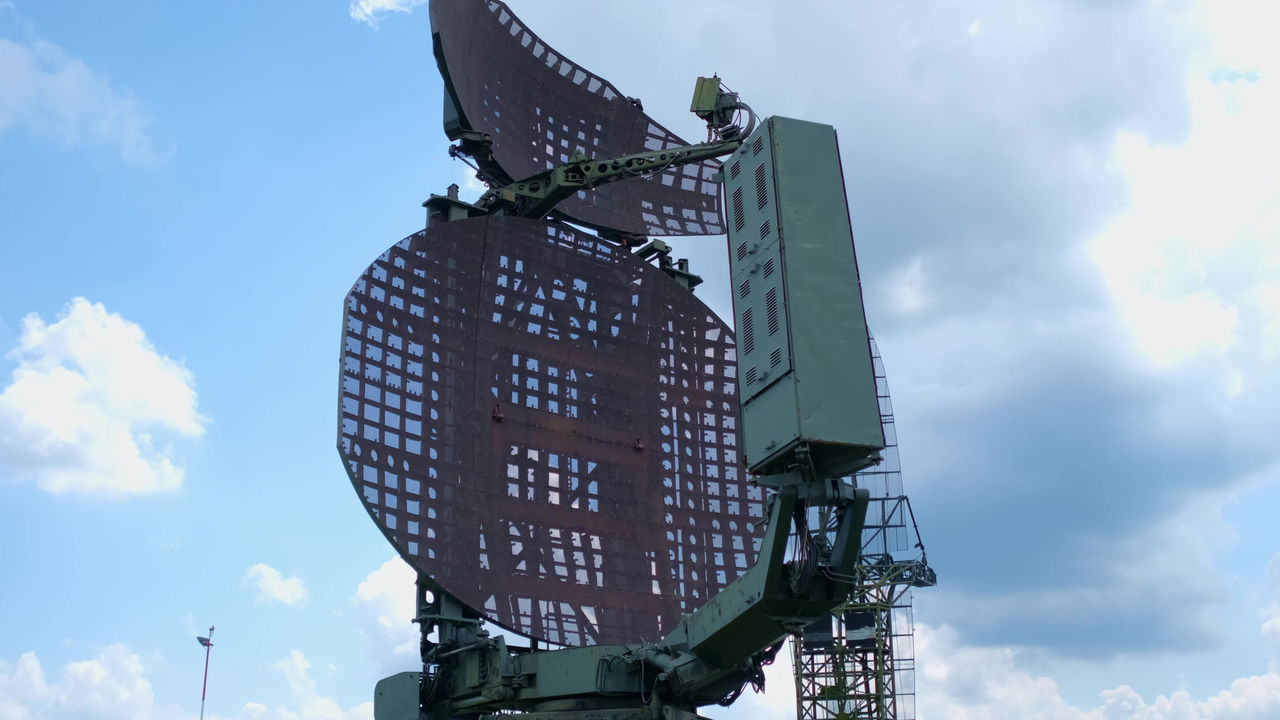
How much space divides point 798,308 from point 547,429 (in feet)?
53.7

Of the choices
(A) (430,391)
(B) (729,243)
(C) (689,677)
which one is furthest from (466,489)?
(B) (729,243)

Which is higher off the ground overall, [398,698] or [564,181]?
[564,181]

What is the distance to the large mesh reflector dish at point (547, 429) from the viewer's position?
32.7 m

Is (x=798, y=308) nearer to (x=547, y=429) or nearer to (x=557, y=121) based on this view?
(x=547, y=429)

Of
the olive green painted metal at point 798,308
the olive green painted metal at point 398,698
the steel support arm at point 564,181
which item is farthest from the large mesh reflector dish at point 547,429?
the olive green painted metal at point 798,308

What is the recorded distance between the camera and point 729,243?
25.8 m

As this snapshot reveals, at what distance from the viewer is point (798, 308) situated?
2338 centimetres

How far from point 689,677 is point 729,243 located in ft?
29.2

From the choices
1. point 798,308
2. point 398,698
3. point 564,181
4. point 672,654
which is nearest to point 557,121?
point 564,181

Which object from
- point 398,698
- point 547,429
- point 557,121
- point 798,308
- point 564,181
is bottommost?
point 398,698

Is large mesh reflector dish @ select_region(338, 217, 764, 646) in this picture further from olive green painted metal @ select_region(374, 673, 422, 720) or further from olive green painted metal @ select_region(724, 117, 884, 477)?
olive green painted metal @ select_region(724, 117, 884, 477)

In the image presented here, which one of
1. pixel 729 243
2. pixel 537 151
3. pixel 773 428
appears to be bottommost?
pixel 773 428

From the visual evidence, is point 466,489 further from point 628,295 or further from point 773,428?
point 773,428

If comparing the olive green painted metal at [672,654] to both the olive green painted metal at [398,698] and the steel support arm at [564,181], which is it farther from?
the steel support arm at [564,181]
